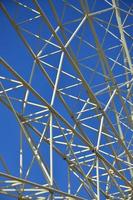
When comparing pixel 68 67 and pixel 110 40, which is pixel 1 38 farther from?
pixel 110 40

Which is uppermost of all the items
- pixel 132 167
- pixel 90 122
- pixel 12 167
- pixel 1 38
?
pixel 1 38

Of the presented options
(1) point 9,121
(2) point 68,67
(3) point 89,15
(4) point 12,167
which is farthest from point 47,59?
(3) point 89,15

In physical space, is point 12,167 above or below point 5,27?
below

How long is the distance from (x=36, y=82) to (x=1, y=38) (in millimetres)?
4175

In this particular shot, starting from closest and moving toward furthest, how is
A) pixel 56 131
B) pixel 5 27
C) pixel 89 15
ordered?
pixel 89 15 → pixel 56 131 → pixel 5 27

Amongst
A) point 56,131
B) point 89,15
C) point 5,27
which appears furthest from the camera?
point 5,27

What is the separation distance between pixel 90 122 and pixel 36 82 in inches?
190

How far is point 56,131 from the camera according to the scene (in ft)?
110

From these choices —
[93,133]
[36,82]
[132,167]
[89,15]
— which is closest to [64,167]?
[93,133]

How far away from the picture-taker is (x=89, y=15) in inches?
900

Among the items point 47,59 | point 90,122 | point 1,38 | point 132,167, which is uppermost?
point 1,38

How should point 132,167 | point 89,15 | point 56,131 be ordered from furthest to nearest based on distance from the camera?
point 56,131 < point 132,167 < point 89,15

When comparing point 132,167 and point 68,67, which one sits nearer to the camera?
point 132,167

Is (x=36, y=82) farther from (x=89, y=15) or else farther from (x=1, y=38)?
(x=89, y=15)
